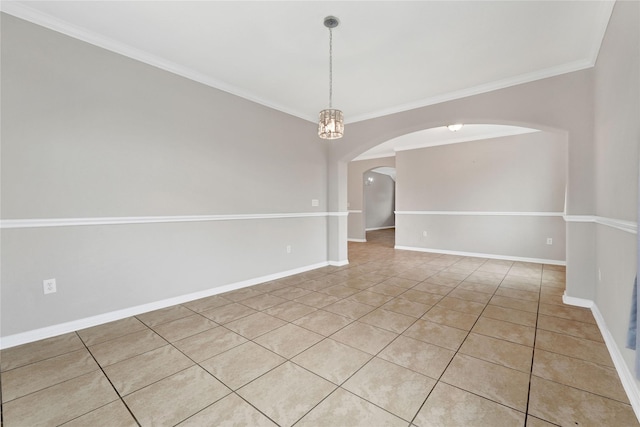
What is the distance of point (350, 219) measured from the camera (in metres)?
8.46

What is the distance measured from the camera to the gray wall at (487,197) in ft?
16.2

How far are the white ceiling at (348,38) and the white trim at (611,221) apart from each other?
1.66 m

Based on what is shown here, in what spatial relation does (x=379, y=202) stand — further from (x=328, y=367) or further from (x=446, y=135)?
(x=328, y=367)

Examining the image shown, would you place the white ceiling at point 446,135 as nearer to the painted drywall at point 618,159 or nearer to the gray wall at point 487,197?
the gray wall at point 487,197

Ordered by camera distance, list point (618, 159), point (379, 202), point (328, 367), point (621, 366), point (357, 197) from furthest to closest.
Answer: point (379, 202), point (357, 197), point (618, 159), point (328, 367), point (621, 366)

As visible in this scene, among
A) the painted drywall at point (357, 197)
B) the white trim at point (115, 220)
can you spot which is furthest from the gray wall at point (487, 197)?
the white trim at point (115, 220)

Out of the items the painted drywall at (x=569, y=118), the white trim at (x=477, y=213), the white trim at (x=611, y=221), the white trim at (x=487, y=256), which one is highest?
the painted drywall at (x=569, y=118)

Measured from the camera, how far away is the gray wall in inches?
194

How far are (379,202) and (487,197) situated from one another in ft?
21.8

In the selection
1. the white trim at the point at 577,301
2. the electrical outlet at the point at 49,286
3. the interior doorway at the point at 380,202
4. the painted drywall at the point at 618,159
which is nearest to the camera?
the painted drywall at the point at 618,159

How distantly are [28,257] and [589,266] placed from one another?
17.7 feet

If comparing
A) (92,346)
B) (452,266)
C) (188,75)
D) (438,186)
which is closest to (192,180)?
(188,75)

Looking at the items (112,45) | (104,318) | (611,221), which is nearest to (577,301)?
(611,221)

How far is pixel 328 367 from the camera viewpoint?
179 centimetres
